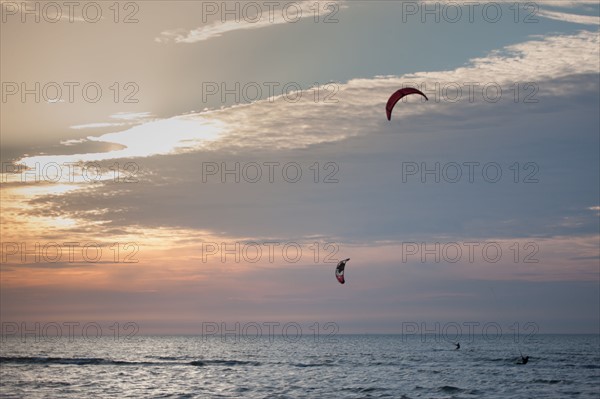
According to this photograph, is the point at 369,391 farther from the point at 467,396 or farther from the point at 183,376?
the point at 183,376

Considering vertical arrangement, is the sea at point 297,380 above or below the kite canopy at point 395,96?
below

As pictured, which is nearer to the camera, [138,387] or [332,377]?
[138,387]

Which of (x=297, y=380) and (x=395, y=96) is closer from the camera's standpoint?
(x=395, y=96)

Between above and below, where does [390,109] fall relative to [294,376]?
above

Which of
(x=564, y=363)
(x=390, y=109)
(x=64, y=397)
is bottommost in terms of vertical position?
(x=564, y=363)

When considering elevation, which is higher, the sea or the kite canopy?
the kite canopy

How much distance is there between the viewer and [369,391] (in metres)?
50.2

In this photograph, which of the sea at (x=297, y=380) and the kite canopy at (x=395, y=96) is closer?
the kite canopy at (x=395, y=96)

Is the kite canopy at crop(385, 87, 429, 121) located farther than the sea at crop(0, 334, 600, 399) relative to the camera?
No

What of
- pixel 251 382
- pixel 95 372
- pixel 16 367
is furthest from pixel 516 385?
pixel 16 367

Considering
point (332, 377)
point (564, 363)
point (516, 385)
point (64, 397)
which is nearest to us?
point (64, 397)

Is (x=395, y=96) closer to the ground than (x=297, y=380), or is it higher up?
higher up

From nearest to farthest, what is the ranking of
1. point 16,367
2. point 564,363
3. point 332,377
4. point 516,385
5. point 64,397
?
point 64,397 < point 516,385 < point 332,377 < point 16,367 < point 564,363

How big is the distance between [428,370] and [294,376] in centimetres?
1578
